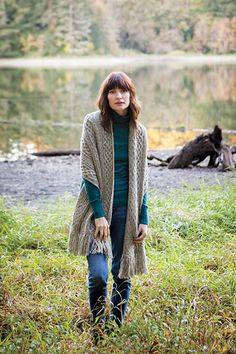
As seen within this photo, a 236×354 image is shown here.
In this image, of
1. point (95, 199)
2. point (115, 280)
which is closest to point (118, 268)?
point (115, 280)

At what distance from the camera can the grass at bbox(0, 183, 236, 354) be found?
2773mm

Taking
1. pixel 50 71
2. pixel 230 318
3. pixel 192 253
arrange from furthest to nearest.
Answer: pixel 50 71 < pixel 192 253 < pixel 230 318

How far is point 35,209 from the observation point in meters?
5.97

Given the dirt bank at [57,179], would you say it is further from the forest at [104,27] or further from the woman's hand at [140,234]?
the forest at [104,27]

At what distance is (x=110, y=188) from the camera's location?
9.39 feet

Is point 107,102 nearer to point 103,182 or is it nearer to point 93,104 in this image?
point 103,182

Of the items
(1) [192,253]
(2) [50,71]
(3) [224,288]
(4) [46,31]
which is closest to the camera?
(3) [224,288]

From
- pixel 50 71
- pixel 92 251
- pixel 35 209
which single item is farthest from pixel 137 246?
pixel 50 71

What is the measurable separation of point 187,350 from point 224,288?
3.15ft

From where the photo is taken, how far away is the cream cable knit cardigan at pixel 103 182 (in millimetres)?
2852

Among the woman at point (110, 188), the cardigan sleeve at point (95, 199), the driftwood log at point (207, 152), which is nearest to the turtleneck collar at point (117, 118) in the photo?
the woman at point (110, 188)

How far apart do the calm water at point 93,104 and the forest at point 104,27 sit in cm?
407

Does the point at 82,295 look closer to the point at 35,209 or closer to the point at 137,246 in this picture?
the point at 137,246

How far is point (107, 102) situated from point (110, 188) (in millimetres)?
397
